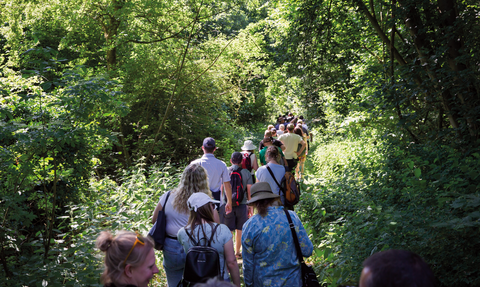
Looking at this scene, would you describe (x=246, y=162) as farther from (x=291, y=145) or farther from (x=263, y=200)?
(x=263, y=200)

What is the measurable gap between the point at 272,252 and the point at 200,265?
66 cm

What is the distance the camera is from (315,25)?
9.21 meters

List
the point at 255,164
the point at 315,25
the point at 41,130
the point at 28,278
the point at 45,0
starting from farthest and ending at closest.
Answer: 1. the point at 45,0
2. the point at 315,25
3. the point at 255,164
4. the point at 41,130
5. the point at 28,278

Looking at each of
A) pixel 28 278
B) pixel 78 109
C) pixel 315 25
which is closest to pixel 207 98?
pixel 315 25

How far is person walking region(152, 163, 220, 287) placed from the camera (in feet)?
12.5

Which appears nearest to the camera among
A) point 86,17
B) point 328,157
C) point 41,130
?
point 41,130

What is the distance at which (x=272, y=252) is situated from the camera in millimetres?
3328

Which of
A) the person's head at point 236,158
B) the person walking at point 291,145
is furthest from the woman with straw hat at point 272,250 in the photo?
the person walking at point 291,145

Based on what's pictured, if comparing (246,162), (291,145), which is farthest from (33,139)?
(291,145)

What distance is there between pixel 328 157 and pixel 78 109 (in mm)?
10142

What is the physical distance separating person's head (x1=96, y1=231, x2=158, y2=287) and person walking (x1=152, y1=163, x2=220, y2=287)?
146cm

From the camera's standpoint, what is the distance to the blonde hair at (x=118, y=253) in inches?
88.7

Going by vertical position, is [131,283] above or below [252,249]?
above

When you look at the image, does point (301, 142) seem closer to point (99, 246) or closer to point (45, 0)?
point (45, 0)
